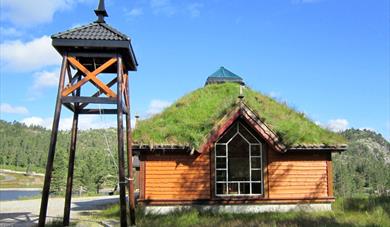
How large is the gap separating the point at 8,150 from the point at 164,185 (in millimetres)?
198687

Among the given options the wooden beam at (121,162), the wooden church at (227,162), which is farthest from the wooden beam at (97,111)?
the wooden church at (227,162)

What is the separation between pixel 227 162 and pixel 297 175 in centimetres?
292

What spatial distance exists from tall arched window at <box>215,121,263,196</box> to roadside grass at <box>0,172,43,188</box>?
144467mm

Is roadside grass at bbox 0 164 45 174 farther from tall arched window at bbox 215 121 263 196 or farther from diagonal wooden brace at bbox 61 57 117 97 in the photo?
diagonal wooden brace at bbox 61 57 117 97

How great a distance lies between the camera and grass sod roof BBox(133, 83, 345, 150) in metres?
17.0

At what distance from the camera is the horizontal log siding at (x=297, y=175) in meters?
17.5

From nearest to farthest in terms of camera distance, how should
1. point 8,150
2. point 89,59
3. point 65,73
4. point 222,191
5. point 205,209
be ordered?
point 65,73 → point 89,59 → point 205,209 → point 222,191 → point 8,150

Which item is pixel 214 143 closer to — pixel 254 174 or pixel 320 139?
pixel 254 174

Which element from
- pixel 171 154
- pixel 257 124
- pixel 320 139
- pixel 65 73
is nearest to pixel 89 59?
pixel 65 73

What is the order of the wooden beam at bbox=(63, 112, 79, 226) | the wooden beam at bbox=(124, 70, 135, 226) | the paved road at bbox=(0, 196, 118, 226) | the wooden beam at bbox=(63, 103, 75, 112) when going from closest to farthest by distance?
the wooden beam at bbox=(124, 70, 135, 226), the wooden beam at bbox=(63, 103, 75, 112), the wooden beam at bbox=(63, 112, 79, 226), the paved road at bbox=(0, 196, 118, 226)

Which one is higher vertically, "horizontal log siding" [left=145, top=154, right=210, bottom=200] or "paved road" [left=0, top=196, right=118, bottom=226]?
"horizontal log siding" [left=145, top=154, right=210, bottom=200]

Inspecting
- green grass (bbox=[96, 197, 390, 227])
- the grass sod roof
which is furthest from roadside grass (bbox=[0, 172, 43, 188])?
green grass (bbox=[96, 197, 390, 227])

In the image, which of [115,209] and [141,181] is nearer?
[141,181]

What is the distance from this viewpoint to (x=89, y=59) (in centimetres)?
1318
